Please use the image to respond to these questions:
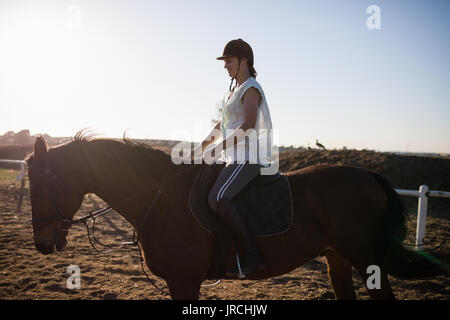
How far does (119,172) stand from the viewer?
304cm

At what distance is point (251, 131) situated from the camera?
2.93 m

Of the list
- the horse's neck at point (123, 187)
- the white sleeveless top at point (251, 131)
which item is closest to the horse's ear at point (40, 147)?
the horse's neck at point (123, 187)

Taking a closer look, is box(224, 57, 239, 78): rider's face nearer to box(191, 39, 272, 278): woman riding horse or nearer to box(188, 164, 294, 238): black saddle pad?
box(191, 39, 272, 278): woman riding horse

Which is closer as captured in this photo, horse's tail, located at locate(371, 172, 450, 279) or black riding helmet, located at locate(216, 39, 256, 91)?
horse's tail, located at locate(371, 172, 450, 279)

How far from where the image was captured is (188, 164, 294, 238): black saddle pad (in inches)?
114

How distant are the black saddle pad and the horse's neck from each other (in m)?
0.49

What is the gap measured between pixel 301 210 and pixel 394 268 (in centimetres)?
122

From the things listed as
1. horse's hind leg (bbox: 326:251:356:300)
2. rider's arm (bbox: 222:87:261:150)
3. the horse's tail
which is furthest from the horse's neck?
the horse's tail

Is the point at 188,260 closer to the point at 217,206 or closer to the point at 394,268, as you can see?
the point at 217,206

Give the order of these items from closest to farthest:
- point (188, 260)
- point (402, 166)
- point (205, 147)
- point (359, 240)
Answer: point (188, 260), point (359, 240), point (205, 147), point (402, 166)

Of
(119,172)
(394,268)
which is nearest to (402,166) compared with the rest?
(394,268)

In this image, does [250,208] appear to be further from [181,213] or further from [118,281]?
[118,281]

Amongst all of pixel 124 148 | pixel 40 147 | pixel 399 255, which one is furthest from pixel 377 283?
pixel 40 147

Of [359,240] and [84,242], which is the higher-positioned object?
[359,240]
